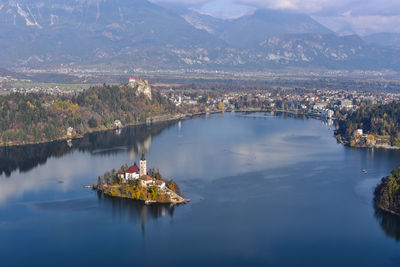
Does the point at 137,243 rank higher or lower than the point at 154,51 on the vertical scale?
lower

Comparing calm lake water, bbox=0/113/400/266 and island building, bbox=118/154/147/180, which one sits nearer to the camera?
calm lake water, bbox=0/113/400/266

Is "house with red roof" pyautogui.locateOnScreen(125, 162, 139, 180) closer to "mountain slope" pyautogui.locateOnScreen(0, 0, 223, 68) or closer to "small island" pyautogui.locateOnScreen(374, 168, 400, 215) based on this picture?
"small island" pyautogui.locateOnScreen(374, 168, 400, 215)

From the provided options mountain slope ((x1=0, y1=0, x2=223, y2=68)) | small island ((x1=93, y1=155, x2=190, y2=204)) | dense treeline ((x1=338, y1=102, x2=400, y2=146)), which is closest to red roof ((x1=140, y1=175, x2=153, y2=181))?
small island ((x1=93, y1=155, x2=190, y2=204))

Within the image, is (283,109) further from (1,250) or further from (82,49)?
(82,49)

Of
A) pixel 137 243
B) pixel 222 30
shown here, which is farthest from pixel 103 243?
pixel 222 30

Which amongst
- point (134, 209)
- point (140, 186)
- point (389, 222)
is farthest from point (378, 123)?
point (134, 209)

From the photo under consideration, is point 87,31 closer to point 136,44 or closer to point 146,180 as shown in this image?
point 136,44
